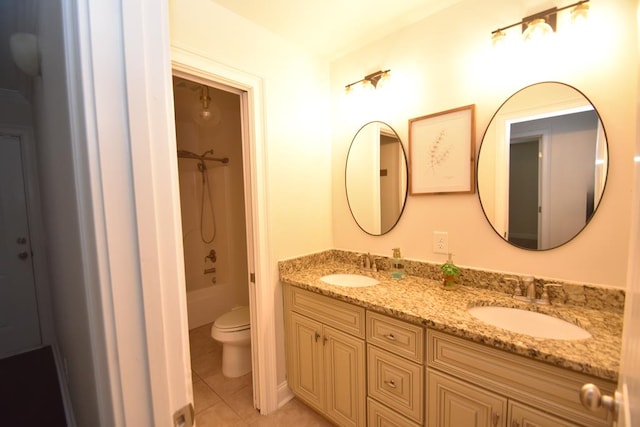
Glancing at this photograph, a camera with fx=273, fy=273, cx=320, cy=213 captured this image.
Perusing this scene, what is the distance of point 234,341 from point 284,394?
53cm

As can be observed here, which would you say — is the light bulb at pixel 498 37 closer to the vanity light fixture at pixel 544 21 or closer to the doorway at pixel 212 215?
the vanity light fixture at pixel 544 21

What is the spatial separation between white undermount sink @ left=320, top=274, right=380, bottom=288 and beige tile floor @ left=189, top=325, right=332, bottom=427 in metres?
0.85

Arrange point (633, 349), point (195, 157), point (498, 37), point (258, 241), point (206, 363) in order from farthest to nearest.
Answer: point (195, 157), point (206, 363), point (258, 241), point (498, 37), point (633, 349)

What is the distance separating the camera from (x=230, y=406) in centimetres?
186

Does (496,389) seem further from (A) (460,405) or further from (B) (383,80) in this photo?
(B) (383,80)

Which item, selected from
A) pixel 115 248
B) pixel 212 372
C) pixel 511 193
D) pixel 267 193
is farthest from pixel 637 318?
pixel 212 372

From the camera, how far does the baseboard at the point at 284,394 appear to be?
6.10 feet

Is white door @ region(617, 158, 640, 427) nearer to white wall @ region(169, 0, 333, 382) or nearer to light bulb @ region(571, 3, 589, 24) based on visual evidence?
light bulb @ region(571, 3, 589, 24)

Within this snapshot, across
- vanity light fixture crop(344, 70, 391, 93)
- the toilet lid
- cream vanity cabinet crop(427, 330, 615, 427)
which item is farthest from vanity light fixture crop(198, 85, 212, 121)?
cream vanity cabinet crop(427, 330, 615, 427)

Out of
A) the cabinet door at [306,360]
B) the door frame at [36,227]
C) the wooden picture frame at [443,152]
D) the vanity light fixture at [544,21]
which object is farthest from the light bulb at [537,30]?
the door frame at [36,227]

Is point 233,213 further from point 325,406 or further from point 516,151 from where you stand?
point 516,151

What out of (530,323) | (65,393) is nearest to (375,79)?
(530,323)

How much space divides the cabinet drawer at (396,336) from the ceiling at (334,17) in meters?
1.70

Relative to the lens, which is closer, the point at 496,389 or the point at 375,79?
the point at 496,389
